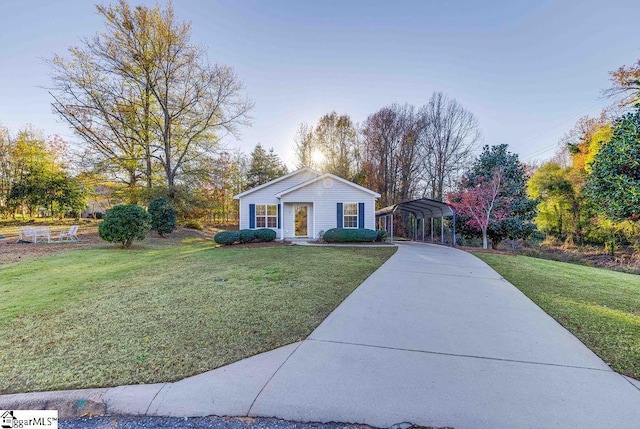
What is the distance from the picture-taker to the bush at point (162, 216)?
17266 millimetres

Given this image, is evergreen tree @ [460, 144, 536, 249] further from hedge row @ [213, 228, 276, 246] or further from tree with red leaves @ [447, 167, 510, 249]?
hedge row @ [213, 228, 276, 246]

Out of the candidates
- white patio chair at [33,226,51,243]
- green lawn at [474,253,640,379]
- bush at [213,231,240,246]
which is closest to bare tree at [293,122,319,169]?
bush at [213,231,240,246]

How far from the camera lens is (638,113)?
4465 mm

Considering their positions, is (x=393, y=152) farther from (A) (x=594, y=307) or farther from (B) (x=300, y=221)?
(A) (x=594, y=307)

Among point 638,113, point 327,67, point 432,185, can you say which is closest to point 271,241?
point 327,67

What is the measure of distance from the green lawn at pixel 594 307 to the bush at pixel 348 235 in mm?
6799

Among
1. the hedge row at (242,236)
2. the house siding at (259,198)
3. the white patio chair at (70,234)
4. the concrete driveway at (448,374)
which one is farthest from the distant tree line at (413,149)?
the concrete driveway at (448,374)

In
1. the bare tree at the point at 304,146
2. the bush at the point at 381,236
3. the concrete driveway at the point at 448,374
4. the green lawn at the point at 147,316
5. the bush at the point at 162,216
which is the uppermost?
the bare tree at the point at 304,146

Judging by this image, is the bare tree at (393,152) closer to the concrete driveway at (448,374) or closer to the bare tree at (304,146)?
the bare tree at (304,146)

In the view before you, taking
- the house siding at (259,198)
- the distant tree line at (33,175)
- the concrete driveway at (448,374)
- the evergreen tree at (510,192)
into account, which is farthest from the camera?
the distant tree line at (33,175)

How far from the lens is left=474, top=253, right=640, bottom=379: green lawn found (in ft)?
10.6

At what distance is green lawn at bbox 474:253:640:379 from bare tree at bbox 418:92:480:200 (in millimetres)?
17617

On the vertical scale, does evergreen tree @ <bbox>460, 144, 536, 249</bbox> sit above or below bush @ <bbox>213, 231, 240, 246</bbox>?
above

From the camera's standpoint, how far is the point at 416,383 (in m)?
2.59
